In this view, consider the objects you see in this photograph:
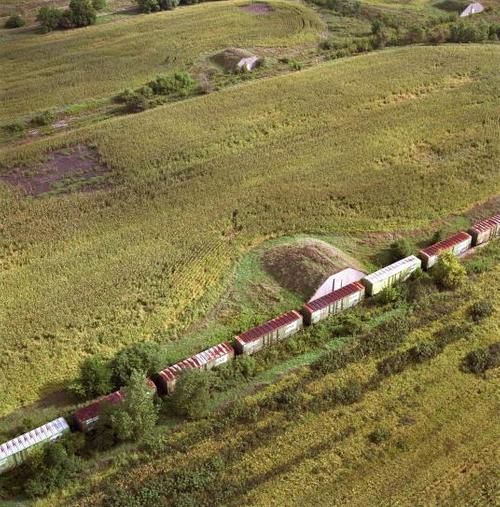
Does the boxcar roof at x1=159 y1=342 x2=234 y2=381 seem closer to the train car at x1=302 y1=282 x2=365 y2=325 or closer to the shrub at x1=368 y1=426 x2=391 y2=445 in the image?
the train car at x1=302 y1=282 x2=365 y2=325

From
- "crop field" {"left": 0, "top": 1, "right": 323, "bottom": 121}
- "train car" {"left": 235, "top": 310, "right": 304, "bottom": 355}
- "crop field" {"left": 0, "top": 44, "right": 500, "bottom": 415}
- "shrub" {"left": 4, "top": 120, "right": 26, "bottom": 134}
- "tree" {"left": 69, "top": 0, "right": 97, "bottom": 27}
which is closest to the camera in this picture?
"train car" {"left": 235, "top": 310, "right": 304, "bottom": 355}

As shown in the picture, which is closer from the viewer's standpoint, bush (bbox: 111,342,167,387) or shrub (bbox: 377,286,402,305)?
bush (bbox: 111,342,167,387)

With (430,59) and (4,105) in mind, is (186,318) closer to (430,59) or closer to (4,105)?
(4,105)

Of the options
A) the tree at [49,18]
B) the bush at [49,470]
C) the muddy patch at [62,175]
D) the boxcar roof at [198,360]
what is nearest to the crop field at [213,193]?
the muddy patch at [62,175]

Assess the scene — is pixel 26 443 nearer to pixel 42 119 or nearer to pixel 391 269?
pixel 391 269

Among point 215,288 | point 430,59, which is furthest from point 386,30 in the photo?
point 215,288

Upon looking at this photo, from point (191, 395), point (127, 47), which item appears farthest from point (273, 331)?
point (127, 47)

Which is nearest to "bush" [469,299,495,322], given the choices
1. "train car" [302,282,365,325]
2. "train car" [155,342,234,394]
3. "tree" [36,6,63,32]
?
"train car" [302,282,365,325]

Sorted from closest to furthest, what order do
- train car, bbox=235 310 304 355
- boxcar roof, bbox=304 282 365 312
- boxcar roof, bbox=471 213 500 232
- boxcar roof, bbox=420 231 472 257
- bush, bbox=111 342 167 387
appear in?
bush, bbox=111 342 167 387 < train car, bbox=235 310 304 355 < boxcar roof, bbox=304 282 365 312 < boxcar roof, bbox=420 231 472 257 < boxcar roof, bbox=471 213 500 232
